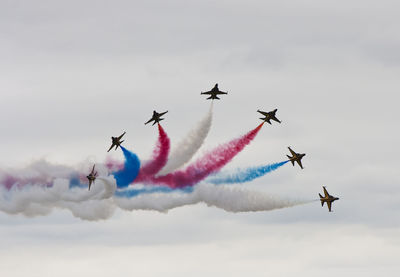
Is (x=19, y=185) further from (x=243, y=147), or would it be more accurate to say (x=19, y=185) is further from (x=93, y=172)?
(x=243, y=147)

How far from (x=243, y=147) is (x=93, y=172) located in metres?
19.6

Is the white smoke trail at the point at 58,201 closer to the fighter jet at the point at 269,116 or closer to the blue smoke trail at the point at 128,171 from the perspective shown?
the blue smoke trail at the point at 128,171

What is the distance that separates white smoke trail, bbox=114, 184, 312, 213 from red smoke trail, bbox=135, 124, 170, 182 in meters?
2.68

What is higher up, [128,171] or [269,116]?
[269,116]

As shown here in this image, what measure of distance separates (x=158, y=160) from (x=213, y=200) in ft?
29.4

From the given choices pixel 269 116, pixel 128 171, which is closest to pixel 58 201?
pixel 128 171

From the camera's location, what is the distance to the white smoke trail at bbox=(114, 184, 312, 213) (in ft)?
565

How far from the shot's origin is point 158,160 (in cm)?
17738

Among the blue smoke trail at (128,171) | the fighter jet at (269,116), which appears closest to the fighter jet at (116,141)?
the blue smoke trail at (128,171)

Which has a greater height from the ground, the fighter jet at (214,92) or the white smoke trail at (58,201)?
the fighter jet at (214,92)

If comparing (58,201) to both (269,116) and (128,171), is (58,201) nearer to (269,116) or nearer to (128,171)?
(128,171)

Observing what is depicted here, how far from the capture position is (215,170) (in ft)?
575

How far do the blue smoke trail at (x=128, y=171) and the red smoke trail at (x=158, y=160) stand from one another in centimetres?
73

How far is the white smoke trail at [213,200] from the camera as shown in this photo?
172m
